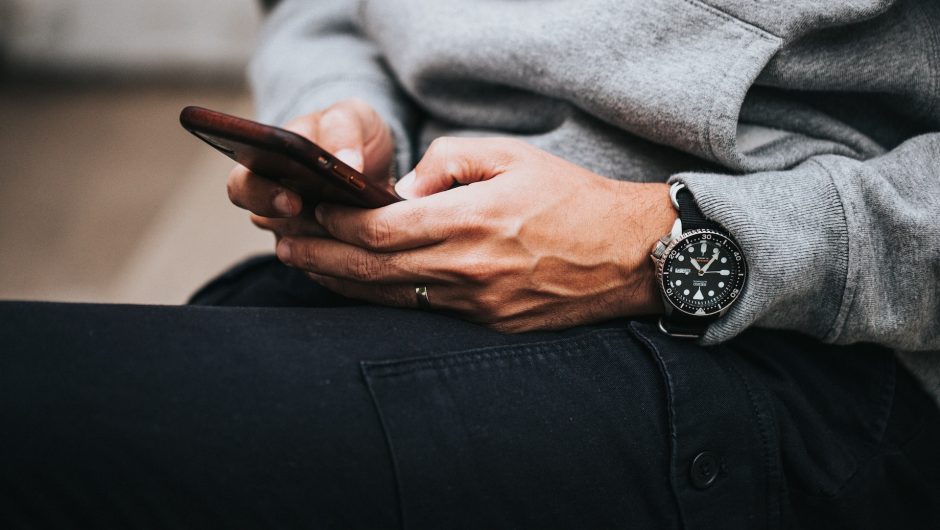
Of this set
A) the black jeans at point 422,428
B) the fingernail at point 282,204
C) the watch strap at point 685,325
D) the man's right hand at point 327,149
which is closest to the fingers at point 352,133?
the man's right hand at point 327,149

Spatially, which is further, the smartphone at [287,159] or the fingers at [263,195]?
the fingers at [263,195]

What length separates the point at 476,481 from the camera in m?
0.55

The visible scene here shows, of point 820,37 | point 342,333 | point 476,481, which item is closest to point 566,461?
point 476,481

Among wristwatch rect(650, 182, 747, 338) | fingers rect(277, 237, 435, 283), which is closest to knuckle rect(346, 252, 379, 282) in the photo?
fingers rect(277, 237, 435, 283)

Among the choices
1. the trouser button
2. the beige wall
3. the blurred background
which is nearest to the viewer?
the trouser button

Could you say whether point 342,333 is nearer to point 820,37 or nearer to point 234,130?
point 234,130

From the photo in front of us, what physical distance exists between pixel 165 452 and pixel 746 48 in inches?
23.9

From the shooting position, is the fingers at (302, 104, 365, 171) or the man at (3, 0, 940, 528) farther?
the fingers at (302, 104, 365, 171)

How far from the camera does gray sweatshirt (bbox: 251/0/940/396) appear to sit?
66 centimetres

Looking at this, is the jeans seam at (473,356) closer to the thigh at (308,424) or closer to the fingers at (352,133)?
the thigh at (308,424)

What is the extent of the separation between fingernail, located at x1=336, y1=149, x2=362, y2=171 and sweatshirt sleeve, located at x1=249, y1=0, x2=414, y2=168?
0.67ft

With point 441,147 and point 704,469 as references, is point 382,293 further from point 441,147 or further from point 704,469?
point 704,469

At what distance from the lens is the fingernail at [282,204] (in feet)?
2.17

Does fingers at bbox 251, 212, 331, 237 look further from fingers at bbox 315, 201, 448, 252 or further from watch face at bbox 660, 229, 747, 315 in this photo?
watch face at bbox 660, 229, 747, 315
